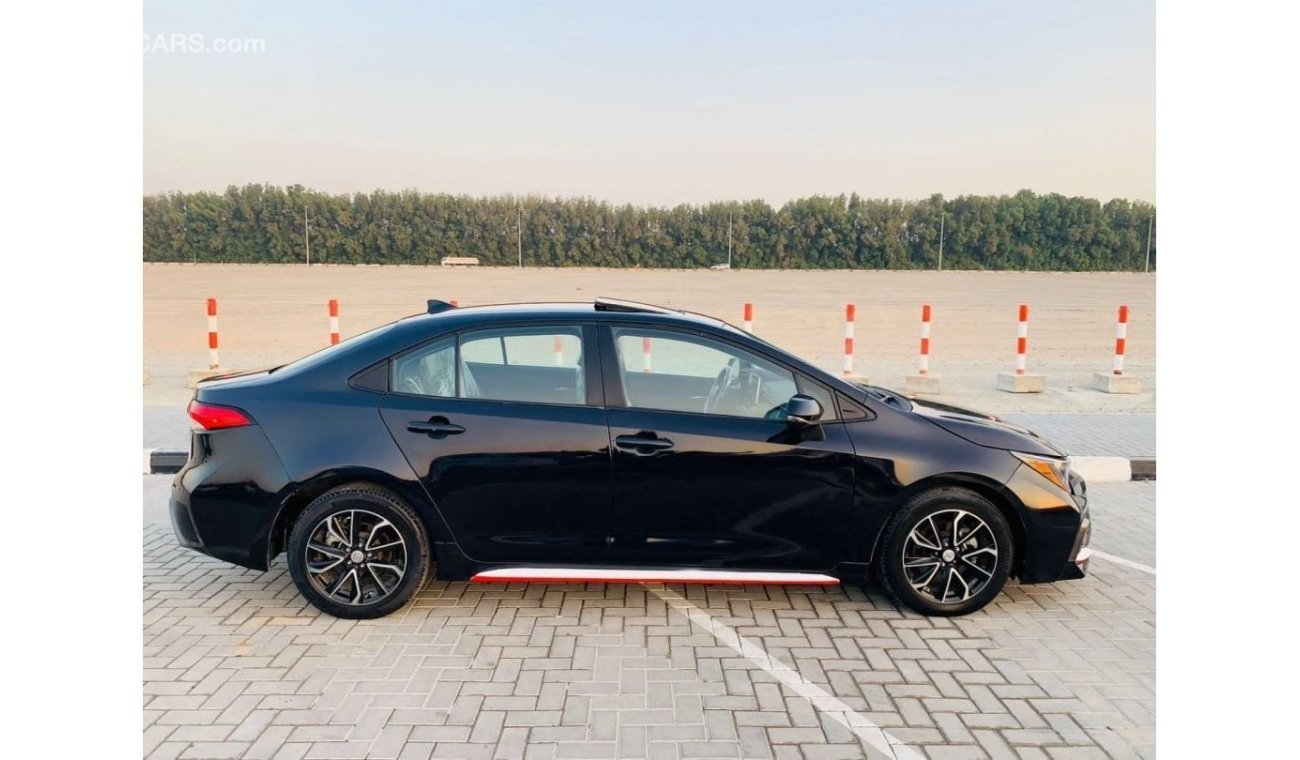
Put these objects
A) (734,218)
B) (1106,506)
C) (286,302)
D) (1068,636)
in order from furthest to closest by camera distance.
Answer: (734,218) → (286,302) → (1106,506) → (1068,636)

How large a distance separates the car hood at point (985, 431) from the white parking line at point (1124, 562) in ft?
4.31

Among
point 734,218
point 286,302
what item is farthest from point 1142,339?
point 734,218

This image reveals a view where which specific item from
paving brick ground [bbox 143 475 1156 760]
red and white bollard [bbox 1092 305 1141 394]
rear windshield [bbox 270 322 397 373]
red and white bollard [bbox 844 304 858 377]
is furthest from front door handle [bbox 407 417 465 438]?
red and white bollard [bbox 1092 305 1141 394]

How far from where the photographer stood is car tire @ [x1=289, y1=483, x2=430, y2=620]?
4.21m

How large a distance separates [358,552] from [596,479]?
50.2 inches

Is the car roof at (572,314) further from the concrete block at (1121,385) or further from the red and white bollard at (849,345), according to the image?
the concrete block at (1121,385)

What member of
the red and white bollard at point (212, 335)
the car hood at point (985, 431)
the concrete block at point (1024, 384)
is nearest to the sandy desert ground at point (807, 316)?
the concrete block at point (1024, 384)

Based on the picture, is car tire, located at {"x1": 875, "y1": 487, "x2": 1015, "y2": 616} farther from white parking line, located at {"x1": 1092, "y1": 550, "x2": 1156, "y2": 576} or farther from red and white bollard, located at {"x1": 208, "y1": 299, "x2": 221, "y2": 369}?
red and white bollard, located at {"x1": 208, "y1": 299, "x2": 221, "y2": 369}

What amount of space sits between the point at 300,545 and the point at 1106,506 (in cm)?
591

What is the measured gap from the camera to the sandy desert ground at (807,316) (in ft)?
43.9

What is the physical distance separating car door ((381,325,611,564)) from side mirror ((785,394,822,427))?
3.04ft

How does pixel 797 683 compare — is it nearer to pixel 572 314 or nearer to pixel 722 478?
pixel 722 478

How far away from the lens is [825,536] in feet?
14.0

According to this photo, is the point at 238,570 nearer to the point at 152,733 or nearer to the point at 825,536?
the point at 152,733
